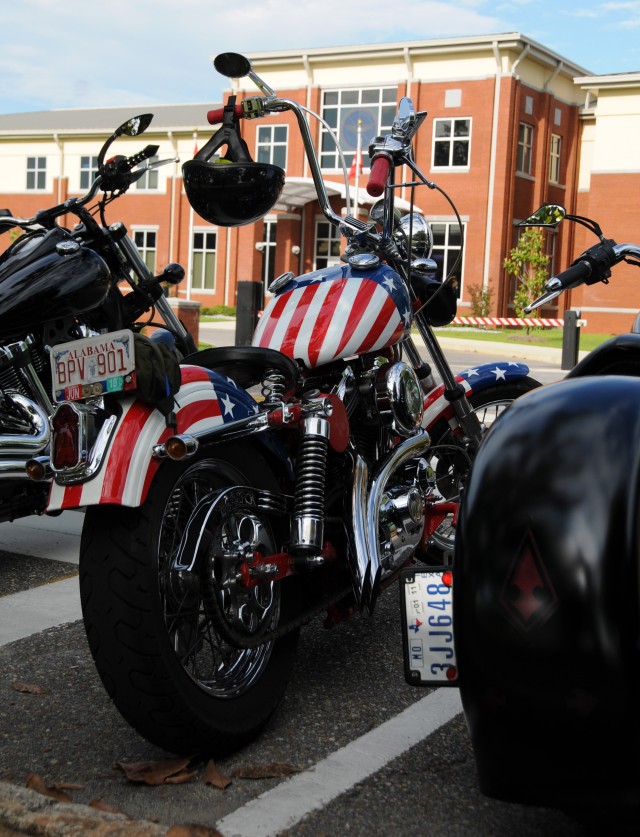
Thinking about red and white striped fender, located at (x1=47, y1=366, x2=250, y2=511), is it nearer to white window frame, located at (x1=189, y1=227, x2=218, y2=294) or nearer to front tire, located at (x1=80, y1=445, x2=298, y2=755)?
front tire, located at (x1=80, y1=445, x2=298, y2=755)

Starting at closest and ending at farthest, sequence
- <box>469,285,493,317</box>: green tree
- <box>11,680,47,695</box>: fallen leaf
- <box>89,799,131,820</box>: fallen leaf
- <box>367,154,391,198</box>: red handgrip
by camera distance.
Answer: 1. <box>89,799,131,820</box>: fallen leaf
2. <box>11,680,47,695</box>: fallen leaf
3. <box>367,154,391,198</box>: red handgrip
4. <box>469,285,493,317</box>: green tree

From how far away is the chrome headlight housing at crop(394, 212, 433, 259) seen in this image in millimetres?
Answer: 3854

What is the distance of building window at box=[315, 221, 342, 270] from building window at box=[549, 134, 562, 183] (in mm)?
8158

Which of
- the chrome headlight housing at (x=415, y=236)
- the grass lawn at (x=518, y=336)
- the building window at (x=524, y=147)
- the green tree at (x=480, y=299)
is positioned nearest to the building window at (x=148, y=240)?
the green tree at (x=480, y=299)

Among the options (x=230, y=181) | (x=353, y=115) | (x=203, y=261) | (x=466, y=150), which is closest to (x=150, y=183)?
(x=203, y=261)

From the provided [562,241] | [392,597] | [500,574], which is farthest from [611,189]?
[500,574]

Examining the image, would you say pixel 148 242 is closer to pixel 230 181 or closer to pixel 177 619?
pixel 230 181

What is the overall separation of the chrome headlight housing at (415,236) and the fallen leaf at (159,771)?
2.03m

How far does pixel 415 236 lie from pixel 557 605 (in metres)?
2.51

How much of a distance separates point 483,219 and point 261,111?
3243 centimetres

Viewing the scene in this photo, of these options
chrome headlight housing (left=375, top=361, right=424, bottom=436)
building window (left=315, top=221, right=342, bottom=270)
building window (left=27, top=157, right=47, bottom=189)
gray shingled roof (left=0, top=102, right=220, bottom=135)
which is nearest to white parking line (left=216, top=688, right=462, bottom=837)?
chrome headlight housing (left=375, top=361, right=424, bottom=436)

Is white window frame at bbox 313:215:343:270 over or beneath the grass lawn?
over

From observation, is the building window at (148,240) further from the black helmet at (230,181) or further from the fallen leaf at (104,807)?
the fallen leaf at (104,807)

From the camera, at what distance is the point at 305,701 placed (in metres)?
3.14
